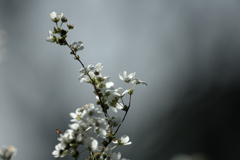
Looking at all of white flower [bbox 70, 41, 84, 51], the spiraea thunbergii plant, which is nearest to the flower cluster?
the spiraea thunbergii plant

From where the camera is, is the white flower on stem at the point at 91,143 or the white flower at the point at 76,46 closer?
the white flower on stem at the point at 91,143

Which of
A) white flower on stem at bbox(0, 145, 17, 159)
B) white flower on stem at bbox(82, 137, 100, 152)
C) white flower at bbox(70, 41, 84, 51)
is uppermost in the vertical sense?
white flower at bbox(70, 41, 84, 51)

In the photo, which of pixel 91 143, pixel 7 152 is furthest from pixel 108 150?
pixel 7 152

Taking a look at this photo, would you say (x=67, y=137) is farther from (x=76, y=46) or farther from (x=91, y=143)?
(x=76, y=46)

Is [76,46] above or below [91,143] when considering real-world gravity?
above

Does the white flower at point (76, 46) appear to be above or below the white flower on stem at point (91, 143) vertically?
above

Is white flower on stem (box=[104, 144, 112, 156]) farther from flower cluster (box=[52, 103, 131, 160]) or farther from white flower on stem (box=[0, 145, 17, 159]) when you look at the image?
white flower on stem (box=[0, 145, 17, 159])

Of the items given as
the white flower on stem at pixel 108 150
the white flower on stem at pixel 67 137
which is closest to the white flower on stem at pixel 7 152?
the white flower on stem at pixel 67 137

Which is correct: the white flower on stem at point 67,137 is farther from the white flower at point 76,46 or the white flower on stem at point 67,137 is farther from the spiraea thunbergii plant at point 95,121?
the white flower at point 76,46
